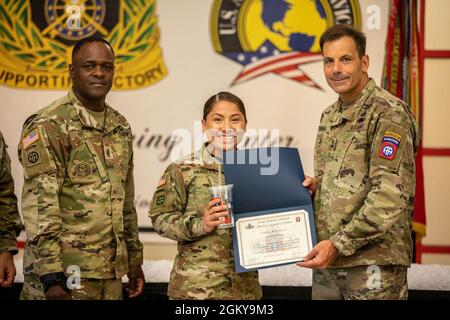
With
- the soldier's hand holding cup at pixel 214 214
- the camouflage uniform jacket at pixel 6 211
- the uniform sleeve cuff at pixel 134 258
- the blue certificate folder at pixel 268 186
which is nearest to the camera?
the soldier's hand holding cup at pixel 214 214

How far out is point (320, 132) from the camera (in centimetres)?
266

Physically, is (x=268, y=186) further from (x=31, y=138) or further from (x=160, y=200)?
(x=31, y=138)

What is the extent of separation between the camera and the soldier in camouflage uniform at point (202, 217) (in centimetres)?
246

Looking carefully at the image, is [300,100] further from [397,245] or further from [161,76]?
[397,245]

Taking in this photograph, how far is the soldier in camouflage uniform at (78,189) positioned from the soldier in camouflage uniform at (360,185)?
828 millimetres

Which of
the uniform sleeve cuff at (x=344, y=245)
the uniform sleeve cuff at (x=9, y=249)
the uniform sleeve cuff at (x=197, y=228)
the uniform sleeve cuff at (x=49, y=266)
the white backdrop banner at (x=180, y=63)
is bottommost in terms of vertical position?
the uniform sleeve cuff at (x=9, y=249)

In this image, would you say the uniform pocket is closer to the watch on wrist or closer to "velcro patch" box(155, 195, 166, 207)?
"velcro patch" box(155, 195, 166, 207)

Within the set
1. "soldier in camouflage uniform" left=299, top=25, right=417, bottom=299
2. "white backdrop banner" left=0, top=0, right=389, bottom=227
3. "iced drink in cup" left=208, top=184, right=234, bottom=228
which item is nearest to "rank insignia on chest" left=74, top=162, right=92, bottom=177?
"iced drink in cup" left=208, top=184, right=234, bottom=228

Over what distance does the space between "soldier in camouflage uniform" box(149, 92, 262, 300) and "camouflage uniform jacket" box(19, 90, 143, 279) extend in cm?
23

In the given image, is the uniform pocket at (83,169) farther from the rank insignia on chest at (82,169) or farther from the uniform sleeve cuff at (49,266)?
the uniform sleeve cuff at (49,266)

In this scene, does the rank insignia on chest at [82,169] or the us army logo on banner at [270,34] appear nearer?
the rank insignia on chest at [82,169]

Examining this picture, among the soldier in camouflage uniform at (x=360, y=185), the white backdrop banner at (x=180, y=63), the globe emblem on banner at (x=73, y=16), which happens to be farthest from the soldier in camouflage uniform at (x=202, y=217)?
the globe emblem on banner at (x=73, y=16)

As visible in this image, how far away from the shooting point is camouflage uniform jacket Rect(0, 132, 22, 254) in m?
2.87
